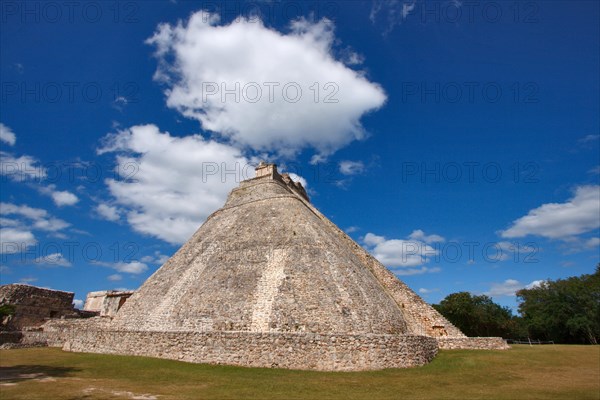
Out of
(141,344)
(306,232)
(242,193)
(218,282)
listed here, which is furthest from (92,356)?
(242,193)

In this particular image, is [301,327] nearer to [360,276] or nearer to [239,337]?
[239,337]

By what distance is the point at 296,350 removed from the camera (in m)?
14.8

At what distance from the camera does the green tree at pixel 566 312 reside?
38031 mm

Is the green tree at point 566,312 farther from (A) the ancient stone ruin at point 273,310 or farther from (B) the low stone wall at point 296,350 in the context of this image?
(B) the low stone wall at point 296,350

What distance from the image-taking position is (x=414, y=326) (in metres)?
21.8

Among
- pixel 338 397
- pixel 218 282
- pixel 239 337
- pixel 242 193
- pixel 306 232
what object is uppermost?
pixel 242 193

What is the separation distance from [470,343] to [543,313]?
2854cm

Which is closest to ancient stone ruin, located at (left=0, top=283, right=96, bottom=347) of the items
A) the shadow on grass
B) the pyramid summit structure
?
the pyramid summit structure

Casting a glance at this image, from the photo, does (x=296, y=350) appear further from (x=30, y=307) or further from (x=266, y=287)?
(x=30, y=307)

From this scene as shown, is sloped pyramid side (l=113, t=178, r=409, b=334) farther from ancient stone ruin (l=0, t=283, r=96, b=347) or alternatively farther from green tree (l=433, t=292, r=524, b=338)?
green tree (l=433, t=292, r=524, b=338)

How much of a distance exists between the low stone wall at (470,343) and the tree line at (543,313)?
23662mm

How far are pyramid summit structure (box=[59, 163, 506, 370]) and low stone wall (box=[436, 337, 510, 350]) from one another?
0.22 feet

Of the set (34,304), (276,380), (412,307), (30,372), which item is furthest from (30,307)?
(412,307)

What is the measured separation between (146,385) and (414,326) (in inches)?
638
